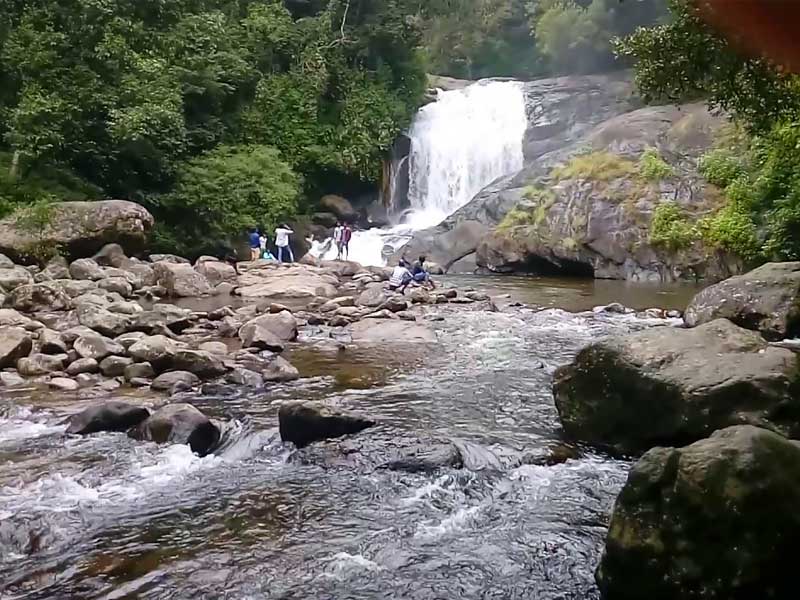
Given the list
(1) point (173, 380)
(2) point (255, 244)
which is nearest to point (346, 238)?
(2) point (255, 244)

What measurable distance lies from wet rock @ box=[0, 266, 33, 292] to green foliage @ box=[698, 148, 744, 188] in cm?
1711

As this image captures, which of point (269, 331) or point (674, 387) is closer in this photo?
point (674, 387)

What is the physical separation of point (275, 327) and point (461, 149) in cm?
1990

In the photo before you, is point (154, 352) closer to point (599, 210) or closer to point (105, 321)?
point (105, 321)

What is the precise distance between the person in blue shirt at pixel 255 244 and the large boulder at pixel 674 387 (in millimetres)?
16262

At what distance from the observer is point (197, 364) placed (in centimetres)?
966

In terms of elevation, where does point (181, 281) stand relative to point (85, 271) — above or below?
below

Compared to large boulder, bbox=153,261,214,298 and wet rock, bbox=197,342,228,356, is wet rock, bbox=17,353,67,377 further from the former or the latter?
large boulder, bbox=153,261,214,298

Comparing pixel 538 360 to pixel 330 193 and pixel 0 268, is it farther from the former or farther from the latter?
pixel 330 193

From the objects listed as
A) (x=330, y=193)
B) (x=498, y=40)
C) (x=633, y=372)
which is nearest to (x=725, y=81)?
(x=633, y=372)

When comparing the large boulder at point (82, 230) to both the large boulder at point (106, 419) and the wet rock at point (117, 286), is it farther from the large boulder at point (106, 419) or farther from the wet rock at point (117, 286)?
the large boulder at point (106, 419)

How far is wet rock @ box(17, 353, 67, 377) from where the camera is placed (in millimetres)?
9719

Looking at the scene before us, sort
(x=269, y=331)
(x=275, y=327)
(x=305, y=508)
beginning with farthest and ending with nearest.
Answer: (x=275, y=327)
(x=269, y=331)
(x=305, y=508)

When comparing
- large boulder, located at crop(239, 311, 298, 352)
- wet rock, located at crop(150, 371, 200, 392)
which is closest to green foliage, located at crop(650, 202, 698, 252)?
large boulder, located at crop(239, 311, 298, 352)
